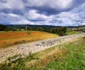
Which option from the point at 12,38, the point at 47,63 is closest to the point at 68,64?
the point at 47,63

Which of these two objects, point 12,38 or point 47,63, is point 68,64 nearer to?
point 47,63

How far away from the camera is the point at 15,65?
42.4 feet

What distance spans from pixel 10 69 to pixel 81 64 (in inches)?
293

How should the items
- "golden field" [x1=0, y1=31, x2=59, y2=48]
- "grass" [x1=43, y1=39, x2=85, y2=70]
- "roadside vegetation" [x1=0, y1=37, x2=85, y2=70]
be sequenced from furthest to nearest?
1. "golden field" [x1=0, y1=31, x2=59, y2=48]
2. "grass" [x1=43, y1=39, x2=85, y2=70]
3. "roadside vegetation" [x1=0, y1=37, x2=85, y2=70]

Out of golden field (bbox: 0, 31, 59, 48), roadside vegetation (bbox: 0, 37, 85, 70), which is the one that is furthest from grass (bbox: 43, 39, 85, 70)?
golden field (bbox: 0, 31, 59, 48)

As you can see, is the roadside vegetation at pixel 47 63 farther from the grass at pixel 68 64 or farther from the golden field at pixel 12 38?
the golden field at pixel 12 38

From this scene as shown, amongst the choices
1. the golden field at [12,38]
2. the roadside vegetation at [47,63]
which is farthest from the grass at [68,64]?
the golden field at [12,38]

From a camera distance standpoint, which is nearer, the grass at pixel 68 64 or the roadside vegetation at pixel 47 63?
the roadside vegetation at pixel 47 63

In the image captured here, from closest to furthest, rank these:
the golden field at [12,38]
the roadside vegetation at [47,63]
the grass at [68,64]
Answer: the roadside vegetation at [47,63] → the grass at [68,64] → the golden field at [12,38]

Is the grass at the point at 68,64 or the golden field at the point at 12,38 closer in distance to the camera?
the grass at the point at 68,64

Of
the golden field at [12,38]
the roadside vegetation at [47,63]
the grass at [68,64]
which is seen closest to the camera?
the roadside vegetation at [47,63]

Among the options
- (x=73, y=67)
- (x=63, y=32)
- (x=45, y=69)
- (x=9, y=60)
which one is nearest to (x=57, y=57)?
(x=73, y=67)

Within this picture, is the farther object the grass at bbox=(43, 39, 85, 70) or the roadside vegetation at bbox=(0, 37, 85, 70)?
the grass at bbox=(43, 39, 85, 70)

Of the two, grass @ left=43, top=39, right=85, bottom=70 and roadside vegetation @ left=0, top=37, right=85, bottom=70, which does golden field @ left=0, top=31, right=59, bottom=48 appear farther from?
grass @ left=43, top=39, right=85, bottom=70
